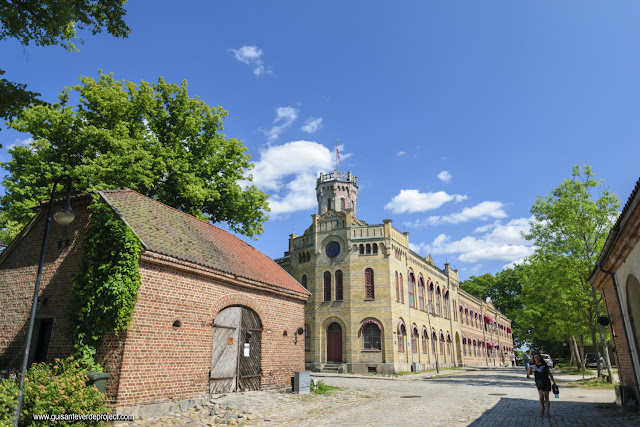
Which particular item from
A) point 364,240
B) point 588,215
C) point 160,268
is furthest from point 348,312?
point 160,268

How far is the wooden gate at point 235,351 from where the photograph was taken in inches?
477

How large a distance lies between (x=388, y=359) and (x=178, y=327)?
77.5 feet

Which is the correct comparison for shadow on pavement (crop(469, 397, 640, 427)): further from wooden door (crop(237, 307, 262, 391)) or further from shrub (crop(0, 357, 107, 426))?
shrub (crop(0, 357, 107, 426))

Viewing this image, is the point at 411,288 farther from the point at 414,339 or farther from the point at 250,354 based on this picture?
the point at 250,354

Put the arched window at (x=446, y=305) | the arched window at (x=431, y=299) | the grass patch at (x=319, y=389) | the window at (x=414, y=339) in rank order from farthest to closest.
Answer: the arched window at (x=446, y=305) → the arched window at (x=431, y=299) → the window at (x=414, y=339) → the grass patch at (x=319, y=389)

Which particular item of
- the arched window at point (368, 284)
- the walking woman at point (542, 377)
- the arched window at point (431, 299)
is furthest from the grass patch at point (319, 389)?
the arched window at point (431, 299)

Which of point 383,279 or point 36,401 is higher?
point 383,279

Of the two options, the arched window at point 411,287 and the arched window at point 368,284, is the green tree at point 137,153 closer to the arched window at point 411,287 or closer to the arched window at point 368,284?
the arched window at point 368,284

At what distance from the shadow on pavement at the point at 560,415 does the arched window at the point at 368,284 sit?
1949 centimetres

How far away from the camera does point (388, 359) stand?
3105 cm

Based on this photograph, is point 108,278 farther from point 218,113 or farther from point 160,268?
point 218,113

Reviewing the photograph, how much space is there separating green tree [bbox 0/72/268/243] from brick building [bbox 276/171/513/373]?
11.9 meters

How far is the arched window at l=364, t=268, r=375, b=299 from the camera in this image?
33.1 m

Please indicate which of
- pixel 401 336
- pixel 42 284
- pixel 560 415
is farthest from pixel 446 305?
pixel 42 284
